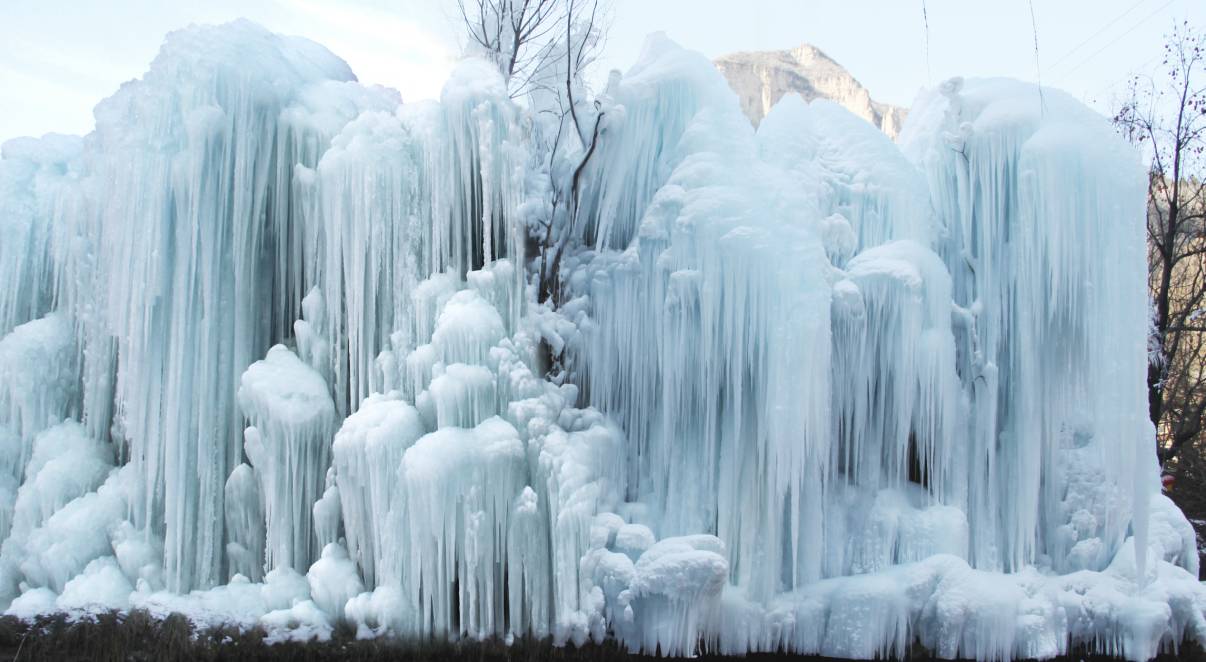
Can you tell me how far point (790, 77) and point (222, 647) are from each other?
65098 millimetres

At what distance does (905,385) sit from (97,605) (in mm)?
6520

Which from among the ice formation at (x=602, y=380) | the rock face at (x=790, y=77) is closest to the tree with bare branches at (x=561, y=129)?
the ice formation at (x=602, y=380)

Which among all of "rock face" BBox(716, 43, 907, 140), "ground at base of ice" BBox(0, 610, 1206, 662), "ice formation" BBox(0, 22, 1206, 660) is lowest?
"ground at base of ice" BBox(0, 610, 1206, 662)

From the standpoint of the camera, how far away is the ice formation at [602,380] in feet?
21.4

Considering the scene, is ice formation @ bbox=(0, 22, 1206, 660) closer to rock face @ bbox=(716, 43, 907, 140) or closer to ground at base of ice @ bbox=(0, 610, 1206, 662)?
ground at base of ice @ bbox=(0, 610, 1206, 662)

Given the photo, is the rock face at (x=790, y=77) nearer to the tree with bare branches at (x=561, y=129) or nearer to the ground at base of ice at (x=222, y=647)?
the tree with bare branches at (x=561, y=129)

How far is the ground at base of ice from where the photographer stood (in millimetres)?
6238

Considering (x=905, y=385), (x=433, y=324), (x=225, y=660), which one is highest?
(x=433, y=324)

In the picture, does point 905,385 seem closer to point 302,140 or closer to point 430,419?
point 430,419

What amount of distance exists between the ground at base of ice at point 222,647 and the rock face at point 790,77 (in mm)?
53991

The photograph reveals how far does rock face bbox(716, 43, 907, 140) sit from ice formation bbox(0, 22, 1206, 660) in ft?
169

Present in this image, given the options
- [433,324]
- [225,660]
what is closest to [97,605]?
[225,660]

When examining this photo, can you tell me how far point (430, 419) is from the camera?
6711 mm

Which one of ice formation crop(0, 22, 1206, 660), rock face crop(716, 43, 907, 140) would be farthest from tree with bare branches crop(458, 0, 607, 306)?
rock face crop(716, 43, 907, 140)
